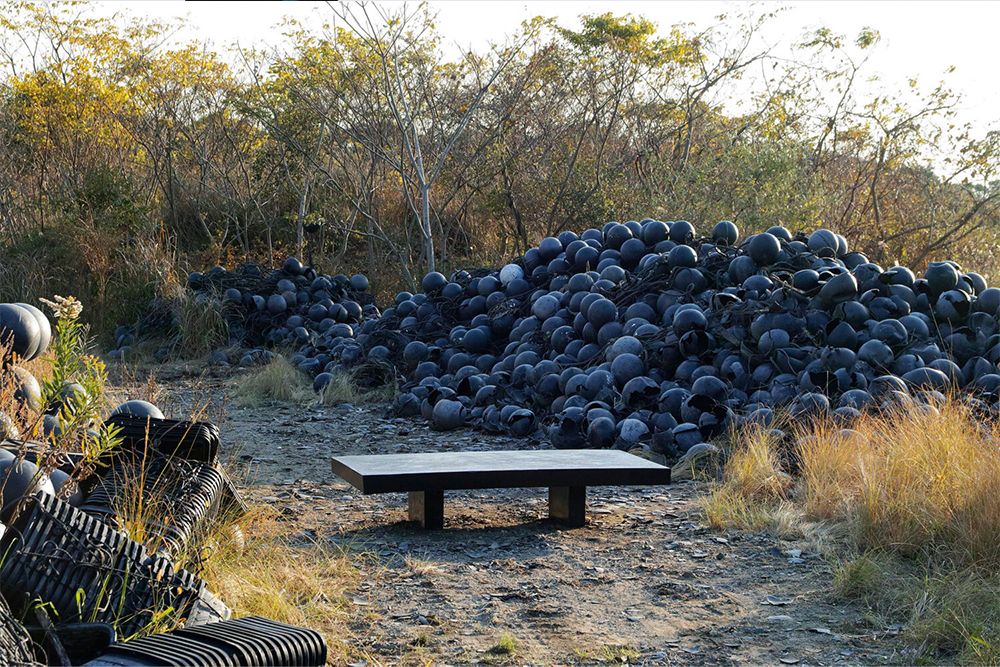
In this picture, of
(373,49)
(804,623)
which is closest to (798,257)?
(804,623)

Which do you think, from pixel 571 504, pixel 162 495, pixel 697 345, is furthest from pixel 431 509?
pixel 697 345

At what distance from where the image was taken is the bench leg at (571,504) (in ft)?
19.5

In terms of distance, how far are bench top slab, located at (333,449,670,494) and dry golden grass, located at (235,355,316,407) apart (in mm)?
4472

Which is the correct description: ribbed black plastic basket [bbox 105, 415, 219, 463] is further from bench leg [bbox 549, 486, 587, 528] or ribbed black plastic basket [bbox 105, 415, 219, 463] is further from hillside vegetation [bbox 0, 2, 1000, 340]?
hillside vegetation [bbox 0, 2, 1000, 340]

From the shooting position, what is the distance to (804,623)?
439 centimetres

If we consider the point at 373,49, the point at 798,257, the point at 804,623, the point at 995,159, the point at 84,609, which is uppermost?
the point at 373,49

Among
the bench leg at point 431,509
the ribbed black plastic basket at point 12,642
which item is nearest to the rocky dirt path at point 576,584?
the bench leg at point 431,509

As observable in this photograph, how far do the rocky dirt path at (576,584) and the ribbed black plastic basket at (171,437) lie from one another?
778 millimetres

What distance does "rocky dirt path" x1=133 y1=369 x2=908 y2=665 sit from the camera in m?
4.08

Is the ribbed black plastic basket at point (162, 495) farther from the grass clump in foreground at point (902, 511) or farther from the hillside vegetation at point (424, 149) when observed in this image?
the hillside vegetation at point (424, 149)

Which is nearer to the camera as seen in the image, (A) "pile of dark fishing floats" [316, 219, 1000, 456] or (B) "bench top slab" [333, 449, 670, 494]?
(B) "bench top slab" [333, 449, 670, 494]

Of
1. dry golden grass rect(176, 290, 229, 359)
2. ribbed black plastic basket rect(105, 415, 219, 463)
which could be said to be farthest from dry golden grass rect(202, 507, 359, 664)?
dry golden grass rect(176, 290, 229, 359)

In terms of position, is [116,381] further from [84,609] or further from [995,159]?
[995,159]

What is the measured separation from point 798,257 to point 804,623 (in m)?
5.35
